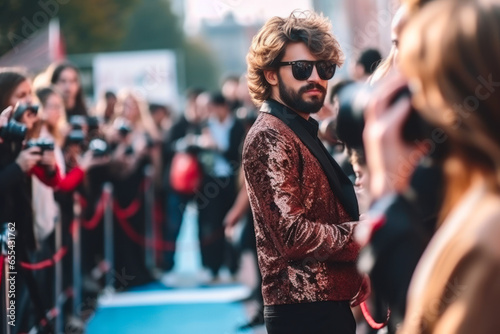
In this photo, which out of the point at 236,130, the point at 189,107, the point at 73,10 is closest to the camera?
the point at 236,130

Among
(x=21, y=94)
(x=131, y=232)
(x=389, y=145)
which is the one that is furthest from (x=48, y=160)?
(x=131, y=232)

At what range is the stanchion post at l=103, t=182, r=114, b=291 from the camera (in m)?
11.7

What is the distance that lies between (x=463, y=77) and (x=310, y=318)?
2300 mm

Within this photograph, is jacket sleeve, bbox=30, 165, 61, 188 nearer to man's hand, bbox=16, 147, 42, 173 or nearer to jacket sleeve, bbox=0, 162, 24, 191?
man's hand, bbox=16, 147, 42, 173

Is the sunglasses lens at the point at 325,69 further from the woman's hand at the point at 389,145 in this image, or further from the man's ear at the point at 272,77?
the woman's hand at the point at 389,145

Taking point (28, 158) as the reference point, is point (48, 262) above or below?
below

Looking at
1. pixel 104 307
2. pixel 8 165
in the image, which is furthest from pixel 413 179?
pixel 104 307

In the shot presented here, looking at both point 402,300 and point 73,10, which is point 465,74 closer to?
point 402,300

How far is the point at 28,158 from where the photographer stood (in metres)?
5.85

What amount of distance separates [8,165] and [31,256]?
850 millimetres

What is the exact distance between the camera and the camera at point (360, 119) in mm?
1803

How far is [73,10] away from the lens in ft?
132

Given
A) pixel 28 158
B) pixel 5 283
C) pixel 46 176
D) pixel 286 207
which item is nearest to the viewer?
pixel 286 207

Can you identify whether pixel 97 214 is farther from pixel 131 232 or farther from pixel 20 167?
pixel 20 167
